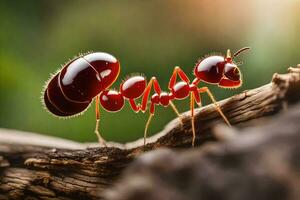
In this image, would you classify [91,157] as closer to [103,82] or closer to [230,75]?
[103,82]

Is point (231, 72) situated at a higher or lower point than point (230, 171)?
higher

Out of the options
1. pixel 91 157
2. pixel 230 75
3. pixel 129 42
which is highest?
pixel 129 42

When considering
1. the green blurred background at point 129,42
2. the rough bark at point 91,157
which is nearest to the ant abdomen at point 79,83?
the rough bark at point 91,157

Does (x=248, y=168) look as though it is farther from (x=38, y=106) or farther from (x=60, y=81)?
(x=38, y=106)

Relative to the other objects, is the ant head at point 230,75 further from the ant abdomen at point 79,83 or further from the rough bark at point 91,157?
the ant abdomen at point 79,83

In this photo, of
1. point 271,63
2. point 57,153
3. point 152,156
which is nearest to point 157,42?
point 271,63

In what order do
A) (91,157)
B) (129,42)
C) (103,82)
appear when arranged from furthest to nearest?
(129,42), (103,82), (91,157)

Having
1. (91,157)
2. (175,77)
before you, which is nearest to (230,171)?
(91,157)
